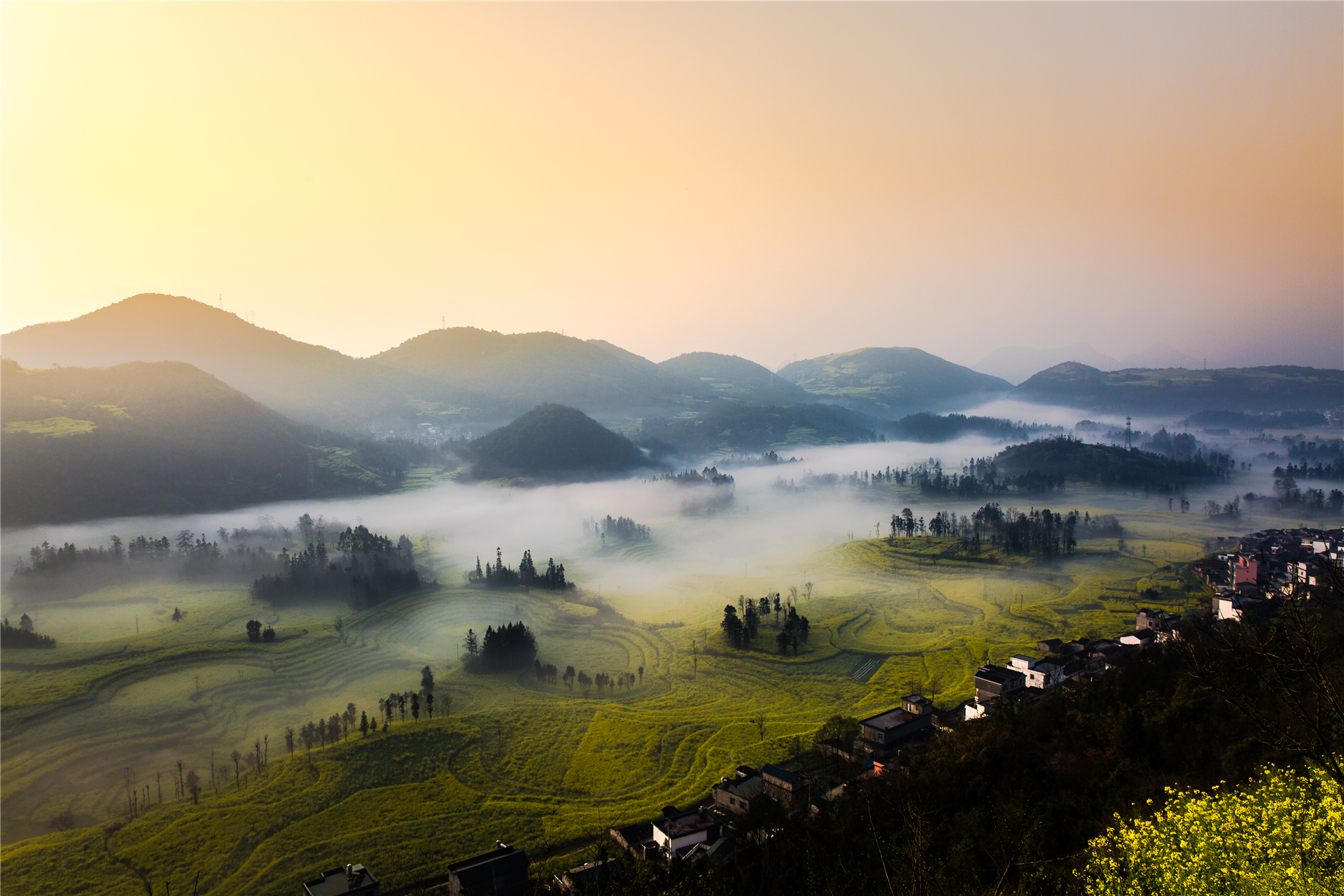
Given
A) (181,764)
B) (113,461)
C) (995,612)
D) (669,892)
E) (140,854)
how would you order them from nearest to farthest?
1. (669,892)
2. (140,854)
3. (181,764)
4. (995,612)
5. (113,461)

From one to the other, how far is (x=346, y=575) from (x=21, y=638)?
120 feet

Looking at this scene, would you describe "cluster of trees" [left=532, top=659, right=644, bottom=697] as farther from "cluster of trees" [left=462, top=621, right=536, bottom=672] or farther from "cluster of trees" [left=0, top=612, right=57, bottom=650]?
"cluster of trees" [left=0, top=612, right=57, bottom=650]

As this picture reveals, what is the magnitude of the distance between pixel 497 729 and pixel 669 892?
3136 centimetres

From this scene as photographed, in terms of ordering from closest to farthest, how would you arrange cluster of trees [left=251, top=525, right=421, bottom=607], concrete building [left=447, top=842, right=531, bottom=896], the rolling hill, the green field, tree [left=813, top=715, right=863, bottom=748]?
1. concrete building [left=447, top=842, right=531, bottom=896]
2. the green field
3. tree [left=813, top=715, right=863, bottom=748]
4. cluster of trees [left=251, top=525, right=421, bottom=607]
5. the rolling hill

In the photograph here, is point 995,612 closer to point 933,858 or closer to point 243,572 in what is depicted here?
point 933,858

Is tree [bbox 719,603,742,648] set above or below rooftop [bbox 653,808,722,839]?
below

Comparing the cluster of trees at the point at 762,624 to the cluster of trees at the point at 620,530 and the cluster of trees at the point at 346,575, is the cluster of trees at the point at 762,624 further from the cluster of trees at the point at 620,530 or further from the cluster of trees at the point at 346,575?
the cluster of trees at the point at 620,530

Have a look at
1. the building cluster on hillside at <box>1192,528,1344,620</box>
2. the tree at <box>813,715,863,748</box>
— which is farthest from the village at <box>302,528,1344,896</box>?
the building cluster on hillside at <box>1192,528,1344,620</box>

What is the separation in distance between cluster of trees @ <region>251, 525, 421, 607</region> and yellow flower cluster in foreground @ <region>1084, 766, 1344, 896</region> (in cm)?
9321

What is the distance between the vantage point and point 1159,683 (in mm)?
33625

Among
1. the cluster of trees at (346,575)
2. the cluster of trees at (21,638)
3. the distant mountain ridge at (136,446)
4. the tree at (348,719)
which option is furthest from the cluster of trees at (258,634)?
the distant mountain ridge at (136,446)

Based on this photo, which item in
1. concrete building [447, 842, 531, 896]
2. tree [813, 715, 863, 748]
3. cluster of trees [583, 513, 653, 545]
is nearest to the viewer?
concrete building [447, 842, 531, 896]

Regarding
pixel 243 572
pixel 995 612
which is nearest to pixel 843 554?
pixel 995 612

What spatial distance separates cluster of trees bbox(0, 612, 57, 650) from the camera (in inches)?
2685
